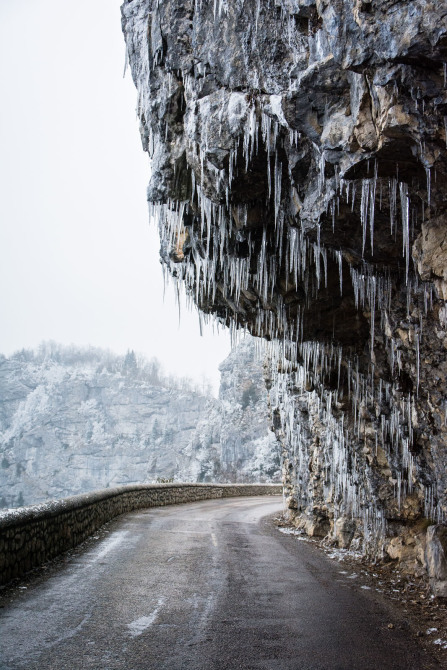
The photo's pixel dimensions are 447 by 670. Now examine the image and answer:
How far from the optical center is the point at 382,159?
460 centimetres

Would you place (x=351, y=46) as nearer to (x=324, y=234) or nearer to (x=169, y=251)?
(x=324, y=234)

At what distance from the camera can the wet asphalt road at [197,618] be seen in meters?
4.48

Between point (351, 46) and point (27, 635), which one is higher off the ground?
point (351, 46)

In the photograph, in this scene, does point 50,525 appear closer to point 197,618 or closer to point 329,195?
Result: point 197,618

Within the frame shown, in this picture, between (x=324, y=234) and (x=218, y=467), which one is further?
(x=218, y=467)

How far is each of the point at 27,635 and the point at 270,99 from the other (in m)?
5.84

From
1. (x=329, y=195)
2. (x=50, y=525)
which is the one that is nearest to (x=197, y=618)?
(x=50, y=525)

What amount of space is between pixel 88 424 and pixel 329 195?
11486 centimetres

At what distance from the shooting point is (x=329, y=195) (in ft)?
18.7

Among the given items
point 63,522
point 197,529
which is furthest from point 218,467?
point 63,522

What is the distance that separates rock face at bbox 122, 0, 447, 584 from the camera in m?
4.17

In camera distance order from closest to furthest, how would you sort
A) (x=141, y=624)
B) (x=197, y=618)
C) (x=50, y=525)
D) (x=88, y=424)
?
(x=141, y=624) → (x=197, y=618) → (x=50, y=525) → (x=88, y=424)

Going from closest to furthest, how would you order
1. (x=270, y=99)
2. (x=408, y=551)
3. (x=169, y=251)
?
(x=270, y=99) < (x=408, y=551) < (x=169, y=251)

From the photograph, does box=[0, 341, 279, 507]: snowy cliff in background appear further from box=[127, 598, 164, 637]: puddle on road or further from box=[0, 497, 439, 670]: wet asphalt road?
box=[127, 598, 164, 637]: puddle on road
